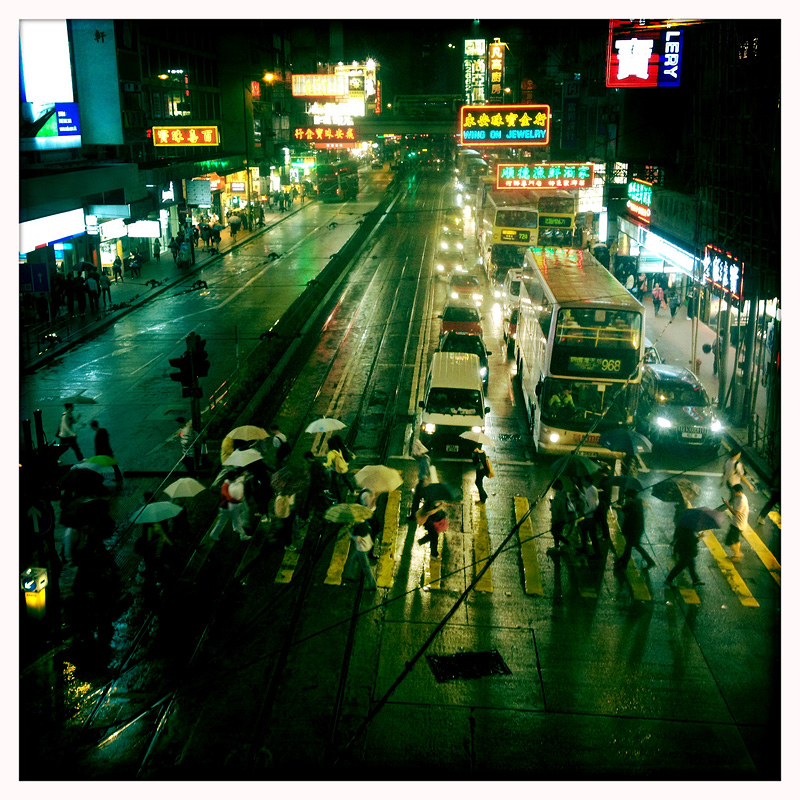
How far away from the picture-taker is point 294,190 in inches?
3356

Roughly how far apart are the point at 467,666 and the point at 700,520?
444cm

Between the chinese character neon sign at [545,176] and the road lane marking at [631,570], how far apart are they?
24.0m

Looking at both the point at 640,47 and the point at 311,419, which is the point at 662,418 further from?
the point at 640,47

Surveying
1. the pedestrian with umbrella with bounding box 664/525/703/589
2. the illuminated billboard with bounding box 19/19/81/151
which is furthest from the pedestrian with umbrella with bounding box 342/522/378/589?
the illuminated billboard with bounding box 19/19/81/151

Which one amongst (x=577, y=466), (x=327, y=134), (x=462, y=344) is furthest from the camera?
(x=327, y=134)

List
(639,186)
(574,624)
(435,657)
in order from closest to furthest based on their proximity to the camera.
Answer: (435,657), (574,624), (639,186)

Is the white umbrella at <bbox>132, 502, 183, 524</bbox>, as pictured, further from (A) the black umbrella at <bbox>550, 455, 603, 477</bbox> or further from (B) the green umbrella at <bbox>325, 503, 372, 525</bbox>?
(A) the black umbrella at <bbox>550, 455, 603, 477</bbox>

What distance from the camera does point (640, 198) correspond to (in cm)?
3469

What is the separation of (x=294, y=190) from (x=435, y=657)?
80.1 metres

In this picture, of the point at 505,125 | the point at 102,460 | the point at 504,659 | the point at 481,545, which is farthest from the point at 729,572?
the point at 505,125

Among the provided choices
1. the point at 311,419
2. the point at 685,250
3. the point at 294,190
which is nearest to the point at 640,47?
the point at 685,250

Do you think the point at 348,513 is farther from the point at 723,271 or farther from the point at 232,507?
the point at 723,271

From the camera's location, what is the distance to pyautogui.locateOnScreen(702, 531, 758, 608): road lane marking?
40.1 feet

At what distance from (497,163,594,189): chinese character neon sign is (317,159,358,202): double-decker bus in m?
47.2
